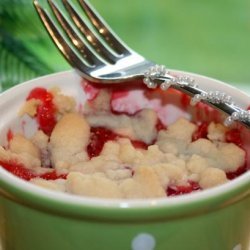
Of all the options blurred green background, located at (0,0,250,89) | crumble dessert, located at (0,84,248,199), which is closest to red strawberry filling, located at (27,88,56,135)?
crumble dessert, located at (0,84,248,199)

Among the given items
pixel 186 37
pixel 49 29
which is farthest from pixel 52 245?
pixel 186 37

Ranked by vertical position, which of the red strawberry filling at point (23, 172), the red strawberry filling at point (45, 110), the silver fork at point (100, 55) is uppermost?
the silver fork at point (100, 55)

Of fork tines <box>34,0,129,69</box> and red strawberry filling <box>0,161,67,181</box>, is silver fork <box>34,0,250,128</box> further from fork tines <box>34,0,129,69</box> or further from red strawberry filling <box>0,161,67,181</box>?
red strawberry filling <box>0,161,67,181</box>

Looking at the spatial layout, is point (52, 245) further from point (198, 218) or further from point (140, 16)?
point (140, 16)

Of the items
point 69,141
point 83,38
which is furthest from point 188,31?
point 69,141

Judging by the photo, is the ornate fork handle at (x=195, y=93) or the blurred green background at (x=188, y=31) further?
the blurred green background at (x=188, y=31)

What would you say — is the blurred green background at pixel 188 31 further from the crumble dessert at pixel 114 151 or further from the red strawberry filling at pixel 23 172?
the red strawberry filling at pixel 23 172

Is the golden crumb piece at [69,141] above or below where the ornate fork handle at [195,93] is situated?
below

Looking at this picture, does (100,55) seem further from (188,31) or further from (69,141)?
(188,31)

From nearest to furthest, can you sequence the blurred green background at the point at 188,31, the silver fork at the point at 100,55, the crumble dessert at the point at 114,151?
the crumble dessert at the point at 114,151
the silver fork at the point at 100,55
the blurred green background at the point at 188,31

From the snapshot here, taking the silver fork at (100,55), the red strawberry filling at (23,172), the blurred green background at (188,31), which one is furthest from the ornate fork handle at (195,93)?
the blurred green background at (188,31)
